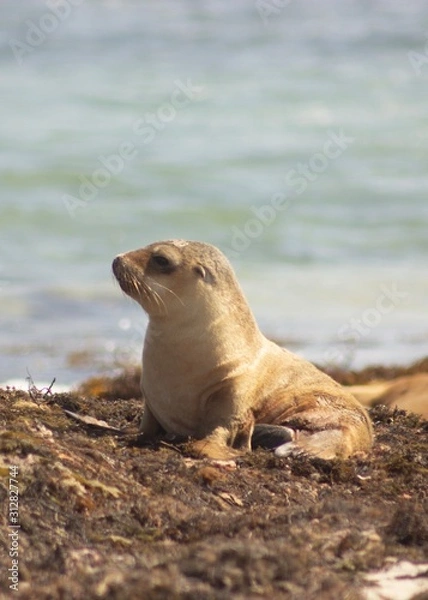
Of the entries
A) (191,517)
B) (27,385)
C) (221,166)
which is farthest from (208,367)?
(221,166)

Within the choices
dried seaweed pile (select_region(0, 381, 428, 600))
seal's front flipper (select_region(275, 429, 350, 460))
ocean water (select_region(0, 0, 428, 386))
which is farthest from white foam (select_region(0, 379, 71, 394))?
seal's front flipper (select_region(275, 429, 350, 460))

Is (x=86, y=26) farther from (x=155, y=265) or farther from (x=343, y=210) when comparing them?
(x=155, y=265)

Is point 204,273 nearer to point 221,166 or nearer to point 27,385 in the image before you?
point 27,385

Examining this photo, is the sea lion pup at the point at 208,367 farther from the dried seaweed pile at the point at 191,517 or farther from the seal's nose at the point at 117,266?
the dried seaweed pile at the point at 191,517

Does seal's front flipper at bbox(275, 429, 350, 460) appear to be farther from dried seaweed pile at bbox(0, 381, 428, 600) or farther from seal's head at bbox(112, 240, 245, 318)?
seal's head at bbox(112, 240, 245, 318)

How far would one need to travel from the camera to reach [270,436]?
7.05 metres

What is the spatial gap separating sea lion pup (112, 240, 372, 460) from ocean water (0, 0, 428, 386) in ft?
18.4

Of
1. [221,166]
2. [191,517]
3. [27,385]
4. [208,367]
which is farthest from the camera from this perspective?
[221,166]

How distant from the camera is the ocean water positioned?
15398mm

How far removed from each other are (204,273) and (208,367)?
1.72 feet

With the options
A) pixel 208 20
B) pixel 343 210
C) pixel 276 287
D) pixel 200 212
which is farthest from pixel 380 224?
pixel 208 20

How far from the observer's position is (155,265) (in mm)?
7105

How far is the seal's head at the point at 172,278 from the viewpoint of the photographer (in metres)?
7.03

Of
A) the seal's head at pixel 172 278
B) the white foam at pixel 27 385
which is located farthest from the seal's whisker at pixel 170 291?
the white foam at pixel 27 385
